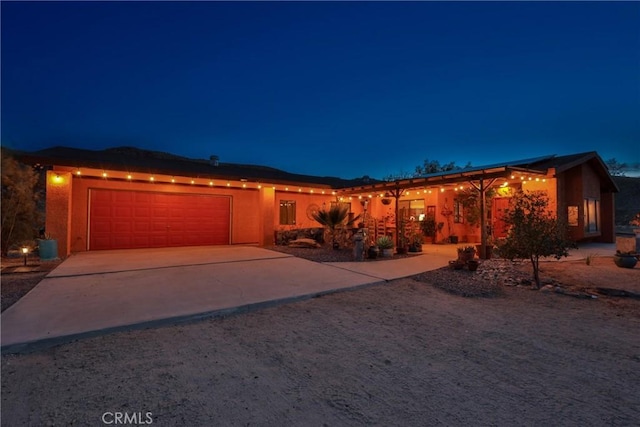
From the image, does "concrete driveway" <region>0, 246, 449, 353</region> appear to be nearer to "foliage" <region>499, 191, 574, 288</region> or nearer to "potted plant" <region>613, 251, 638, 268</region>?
"foliage" <region>499, 191, 574, 288</region>

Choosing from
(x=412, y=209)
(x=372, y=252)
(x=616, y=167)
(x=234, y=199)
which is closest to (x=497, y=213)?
(x=412, y=209)

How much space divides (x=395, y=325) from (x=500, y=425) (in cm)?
198

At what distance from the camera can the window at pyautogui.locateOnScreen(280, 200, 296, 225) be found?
49.2ft

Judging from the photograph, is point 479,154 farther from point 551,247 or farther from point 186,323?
point 186,323

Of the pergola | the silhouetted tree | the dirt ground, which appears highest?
the silhouetted tree

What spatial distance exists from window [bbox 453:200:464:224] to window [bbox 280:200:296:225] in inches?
310

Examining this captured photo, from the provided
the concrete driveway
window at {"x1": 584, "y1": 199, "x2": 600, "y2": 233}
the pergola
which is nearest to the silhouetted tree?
window at {"x1": 584, "y1": 199, "x2": 600, "y2": 233}

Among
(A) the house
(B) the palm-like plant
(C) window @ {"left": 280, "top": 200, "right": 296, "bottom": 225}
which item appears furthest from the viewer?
(C) window @ {"left": 280, "top": 200, "right": 296, "bottom": 225}

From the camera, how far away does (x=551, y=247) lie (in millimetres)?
5852

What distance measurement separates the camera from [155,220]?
12016 millimetres

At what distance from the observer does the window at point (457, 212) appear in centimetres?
1447

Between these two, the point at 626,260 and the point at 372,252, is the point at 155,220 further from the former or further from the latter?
the point at 626,260

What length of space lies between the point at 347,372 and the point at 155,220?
458 inches

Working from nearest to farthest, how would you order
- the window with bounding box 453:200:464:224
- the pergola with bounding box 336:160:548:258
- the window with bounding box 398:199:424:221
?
the pergola with bounding box 336:160:548:258, the window with bounding box 453:200:464:224, the window with bounding box 398:199:424:221
